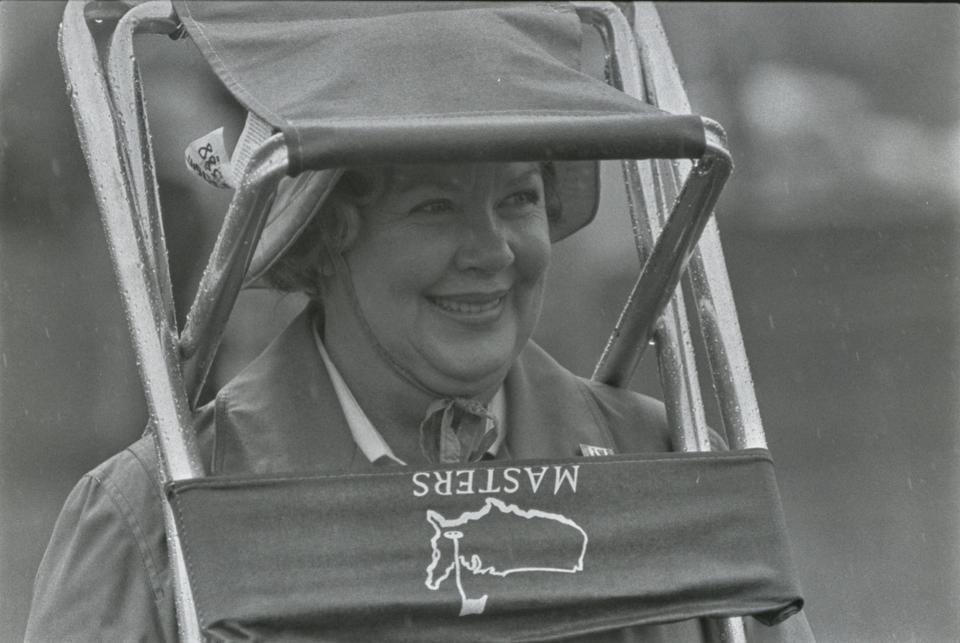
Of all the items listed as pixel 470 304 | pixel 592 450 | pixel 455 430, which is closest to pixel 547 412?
pixel 592 450

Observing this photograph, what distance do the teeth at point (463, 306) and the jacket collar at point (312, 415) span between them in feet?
0.85

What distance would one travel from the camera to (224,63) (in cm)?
274

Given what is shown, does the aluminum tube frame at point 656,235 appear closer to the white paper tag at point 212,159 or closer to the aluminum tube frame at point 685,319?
the aluminum tube frame at point 685,319

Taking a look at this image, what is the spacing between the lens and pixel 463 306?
9.30ft

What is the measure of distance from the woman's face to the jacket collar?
0.47 feet

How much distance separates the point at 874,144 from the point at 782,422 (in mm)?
1857

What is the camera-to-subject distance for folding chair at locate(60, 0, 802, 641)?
242cm

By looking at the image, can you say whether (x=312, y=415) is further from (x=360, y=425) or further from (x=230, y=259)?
(x=230, y=259)

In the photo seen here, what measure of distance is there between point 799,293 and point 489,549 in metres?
8.70

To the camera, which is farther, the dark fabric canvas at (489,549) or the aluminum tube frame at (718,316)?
the aluminum tube frame at (718,316)

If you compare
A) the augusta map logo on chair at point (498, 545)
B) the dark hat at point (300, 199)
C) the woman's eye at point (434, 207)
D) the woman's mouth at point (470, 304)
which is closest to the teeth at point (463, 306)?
the woman's mouth at point (470, 304)

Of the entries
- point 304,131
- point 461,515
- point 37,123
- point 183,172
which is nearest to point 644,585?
point 461,515

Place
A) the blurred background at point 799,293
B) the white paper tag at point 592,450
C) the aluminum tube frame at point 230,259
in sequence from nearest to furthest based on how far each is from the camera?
the aluminum tube frame at point 230,259 < the white paper tag at point 592,450 < the blurred background at point 799,293

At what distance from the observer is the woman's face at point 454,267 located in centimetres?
279
